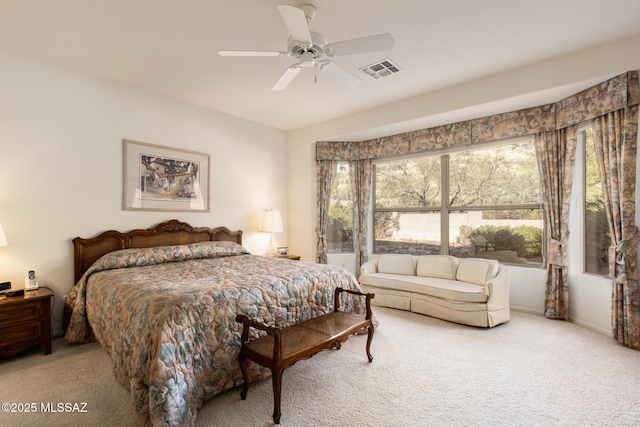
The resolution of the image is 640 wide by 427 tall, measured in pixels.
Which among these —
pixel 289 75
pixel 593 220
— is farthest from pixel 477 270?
pixel 289 75

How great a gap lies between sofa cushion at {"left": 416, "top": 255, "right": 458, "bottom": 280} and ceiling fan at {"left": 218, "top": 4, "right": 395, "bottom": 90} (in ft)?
9.55

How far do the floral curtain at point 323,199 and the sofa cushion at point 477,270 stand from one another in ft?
7.34

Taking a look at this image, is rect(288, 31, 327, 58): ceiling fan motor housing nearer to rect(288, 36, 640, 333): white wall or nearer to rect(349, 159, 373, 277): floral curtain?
rect(288, 36, 640, 333): white wall

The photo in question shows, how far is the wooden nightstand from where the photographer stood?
2695 mm

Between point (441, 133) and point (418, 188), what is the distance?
98 cm

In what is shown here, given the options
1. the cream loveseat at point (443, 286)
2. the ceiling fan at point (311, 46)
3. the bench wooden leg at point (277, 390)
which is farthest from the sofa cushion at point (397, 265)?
the bench wooden leg at point (277, 390)

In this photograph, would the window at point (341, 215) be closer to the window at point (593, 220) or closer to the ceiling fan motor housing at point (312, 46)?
the ceiling fan motor housing at point (312, 46)

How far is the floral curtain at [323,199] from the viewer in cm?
551

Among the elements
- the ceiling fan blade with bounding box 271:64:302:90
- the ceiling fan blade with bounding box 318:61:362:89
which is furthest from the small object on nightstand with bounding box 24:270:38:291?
the ceiling fan blade with bounding box 318:61:362:89

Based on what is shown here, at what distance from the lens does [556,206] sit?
12.6 ft

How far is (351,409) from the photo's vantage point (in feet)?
6.89

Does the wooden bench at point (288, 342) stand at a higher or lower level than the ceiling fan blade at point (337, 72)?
lower

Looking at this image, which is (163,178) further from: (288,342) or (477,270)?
(477,270)

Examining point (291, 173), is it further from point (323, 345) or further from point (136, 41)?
point (323, 345)
